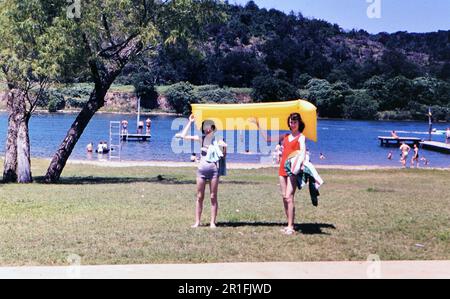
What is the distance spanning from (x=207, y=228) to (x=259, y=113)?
2658 mm

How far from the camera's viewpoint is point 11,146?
2069 cm

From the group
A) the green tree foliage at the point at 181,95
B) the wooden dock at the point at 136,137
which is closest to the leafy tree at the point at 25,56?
the wooden dock at the point at 136,137

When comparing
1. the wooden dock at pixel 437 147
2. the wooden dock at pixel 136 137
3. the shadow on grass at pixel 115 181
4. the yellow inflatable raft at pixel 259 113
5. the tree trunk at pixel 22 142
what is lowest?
the wooden dock at pixel 437 147

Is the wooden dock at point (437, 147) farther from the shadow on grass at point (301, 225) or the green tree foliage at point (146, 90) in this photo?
the green tree foliage at point (146, 90)

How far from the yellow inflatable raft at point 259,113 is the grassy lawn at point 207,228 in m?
1.76

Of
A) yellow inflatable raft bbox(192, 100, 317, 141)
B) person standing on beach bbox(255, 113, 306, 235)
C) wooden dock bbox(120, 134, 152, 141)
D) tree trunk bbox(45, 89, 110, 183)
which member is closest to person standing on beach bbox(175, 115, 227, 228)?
person standing on beach bbox(255, 113, 306, 235)

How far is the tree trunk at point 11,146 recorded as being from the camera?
20.4 meters

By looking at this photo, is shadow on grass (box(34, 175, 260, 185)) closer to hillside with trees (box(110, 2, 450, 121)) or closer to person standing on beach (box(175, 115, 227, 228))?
person standing on beach (box(175, 115, 227, 228))

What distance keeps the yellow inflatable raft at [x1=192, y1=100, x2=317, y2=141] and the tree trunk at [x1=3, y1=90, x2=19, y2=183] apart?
32.8 feet

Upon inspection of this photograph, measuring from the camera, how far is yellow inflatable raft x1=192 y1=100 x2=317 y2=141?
37.4ft
